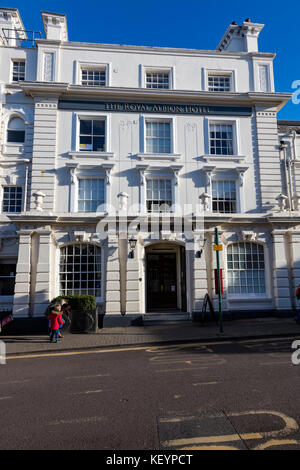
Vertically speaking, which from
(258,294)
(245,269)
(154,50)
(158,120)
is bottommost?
(258,294)

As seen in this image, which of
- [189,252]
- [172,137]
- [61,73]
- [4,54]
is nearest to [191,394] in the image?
[189,252]

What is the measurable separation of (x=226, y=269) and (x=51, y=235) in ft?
29.1

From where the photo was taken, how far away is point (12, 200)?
51.1 ft

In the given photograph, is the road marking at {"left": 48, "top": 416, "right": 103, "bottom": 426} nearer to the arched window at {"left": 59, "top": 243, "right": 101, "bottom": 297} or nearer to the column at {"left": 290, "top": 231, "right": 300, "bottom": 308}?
the arched window at {"left": 59, "top": 243, "right": 101, "bottom": 297}

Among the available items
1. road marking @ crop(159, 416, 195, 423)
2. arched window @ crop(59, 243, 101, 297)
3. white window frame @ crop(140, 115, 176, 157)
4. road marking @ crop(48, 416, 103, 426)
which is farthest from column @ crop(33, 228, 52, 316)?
road marking @ crop(159, 416, 195, 423)

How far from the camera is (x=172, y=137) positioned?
53.9 ft

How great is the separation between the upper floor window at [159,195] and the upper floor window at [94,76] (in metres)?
6.47

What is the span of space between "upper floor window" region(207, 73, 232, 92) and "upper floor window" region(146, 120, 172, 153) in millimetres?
3856

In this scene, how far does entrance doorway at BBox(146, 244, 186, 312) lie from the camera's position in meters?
16.5

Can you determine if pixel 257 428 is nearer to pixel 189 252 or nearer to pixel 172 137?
pixel 189 252

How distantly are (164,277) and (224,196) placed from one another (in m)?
5.60

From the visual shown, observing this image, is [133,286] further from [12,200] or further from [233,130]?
[233,130]

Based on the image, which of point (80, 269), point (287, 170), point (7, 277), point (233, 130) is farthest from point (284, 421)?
point (287, 170)

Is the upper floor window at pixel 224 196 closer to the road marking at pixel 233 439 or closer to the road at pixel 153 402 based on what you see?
the road at pixel 153 402
